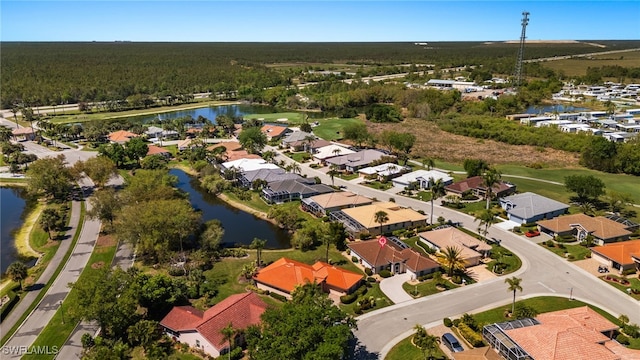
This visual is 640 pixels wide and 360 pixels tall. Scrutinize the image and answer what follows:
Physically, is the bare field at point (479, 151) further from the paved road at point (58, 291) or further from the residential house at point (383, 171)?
the paved road at point (58, 291)

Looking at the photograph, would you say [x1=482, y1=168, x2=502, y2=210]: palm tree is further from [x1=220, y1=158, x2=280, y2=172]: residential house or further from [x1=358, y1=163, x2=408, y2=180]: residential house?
[x1=220, y1=158, x2=280, y2=172]: residential house

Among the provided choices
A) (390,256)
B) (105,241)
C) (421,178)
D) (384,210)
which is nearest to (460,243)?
(390,256)

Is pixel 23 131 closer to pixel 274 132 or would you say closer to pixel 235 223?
pixel 274 132

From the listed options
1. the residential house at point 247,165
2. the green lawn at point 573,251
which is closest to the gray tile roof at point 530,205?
the green lawn at point 573,251

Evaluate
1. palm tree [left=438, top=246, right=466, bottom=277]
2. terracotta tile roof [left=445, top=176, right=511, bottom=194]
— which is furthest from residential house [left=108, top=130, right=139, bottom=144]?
palm tree [left=438, top=246, right=466, bottom=277]

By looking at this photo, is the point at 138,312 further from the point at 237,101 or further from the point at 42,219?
A: the point at 237,101
